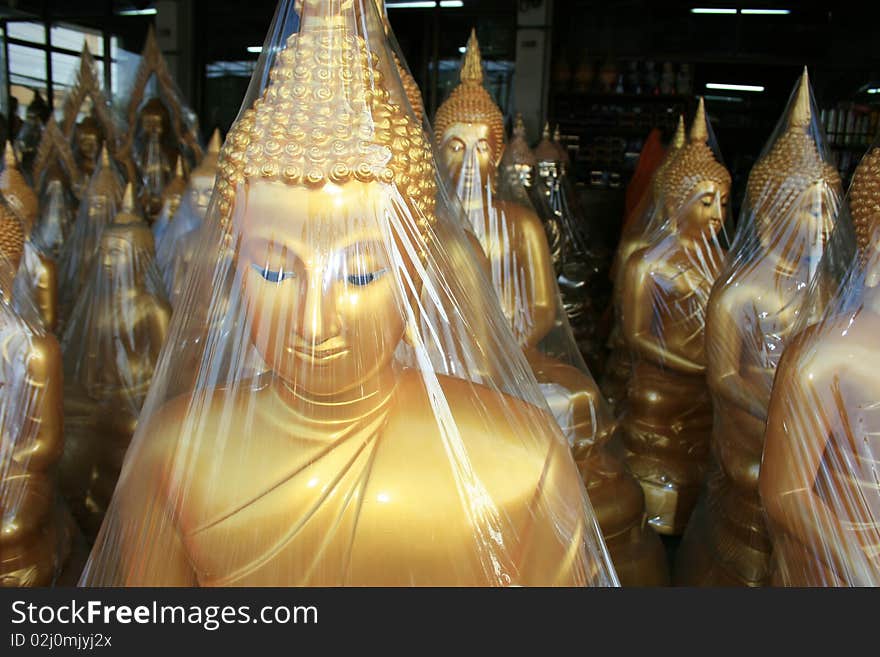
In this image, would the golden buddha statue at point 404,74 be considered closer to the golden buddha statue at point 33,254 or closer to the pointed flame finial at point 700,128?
the golden buddha statue at point 33,254

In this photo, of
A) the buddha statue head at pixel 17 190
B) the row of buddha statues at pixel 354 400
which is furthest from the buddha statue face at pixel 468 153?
the buddha statue head at pixel 17 190

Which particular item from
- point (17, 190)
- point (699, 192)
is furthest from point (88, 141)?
point (699, 192)

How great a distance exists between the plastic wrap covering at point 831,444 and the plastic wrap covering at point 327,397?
46cm

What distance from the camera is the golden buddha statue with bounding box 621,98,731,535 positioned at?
342cm

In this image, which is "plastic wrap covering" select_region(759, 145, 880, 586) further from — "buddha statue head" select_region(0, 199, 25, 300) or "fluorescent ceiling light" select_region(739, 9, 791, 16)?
"fluorescent ceiling light" select_region(739, 9, 791, 16)

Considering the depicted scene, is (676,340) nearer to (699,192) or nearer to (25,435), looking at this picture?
(699,192)

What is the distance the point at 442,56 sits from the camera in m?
7.97

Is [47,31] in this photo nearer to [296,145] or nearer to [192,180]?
[192,180]

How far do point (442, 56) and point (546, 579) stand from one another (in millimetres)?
7298

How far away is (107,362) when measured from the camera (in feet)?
9.62

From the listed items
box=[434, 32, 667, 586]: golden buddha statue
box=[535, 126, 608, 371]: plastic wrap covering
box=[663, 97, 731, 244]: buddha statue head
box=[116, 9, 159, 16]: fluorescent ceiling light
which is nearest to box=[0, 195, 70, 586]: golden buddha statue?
box=[434, 32, 667, 586]: golden buddha statue

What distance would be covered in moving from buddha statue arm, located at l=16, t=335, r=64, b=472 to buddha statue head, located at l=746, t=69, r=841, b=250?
2241 mm

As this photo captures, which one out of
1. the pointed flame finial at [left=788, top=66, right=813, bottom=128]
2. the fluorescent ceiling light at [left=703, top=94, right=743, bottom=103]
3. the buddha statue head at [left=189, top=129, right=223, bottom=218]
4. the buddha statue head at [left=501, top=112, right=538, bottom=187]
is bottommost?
the buddha statue head at [left=189, top=129, right=223, bottom=218]

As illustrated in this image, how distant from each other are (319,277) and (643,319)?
99.5 inches
